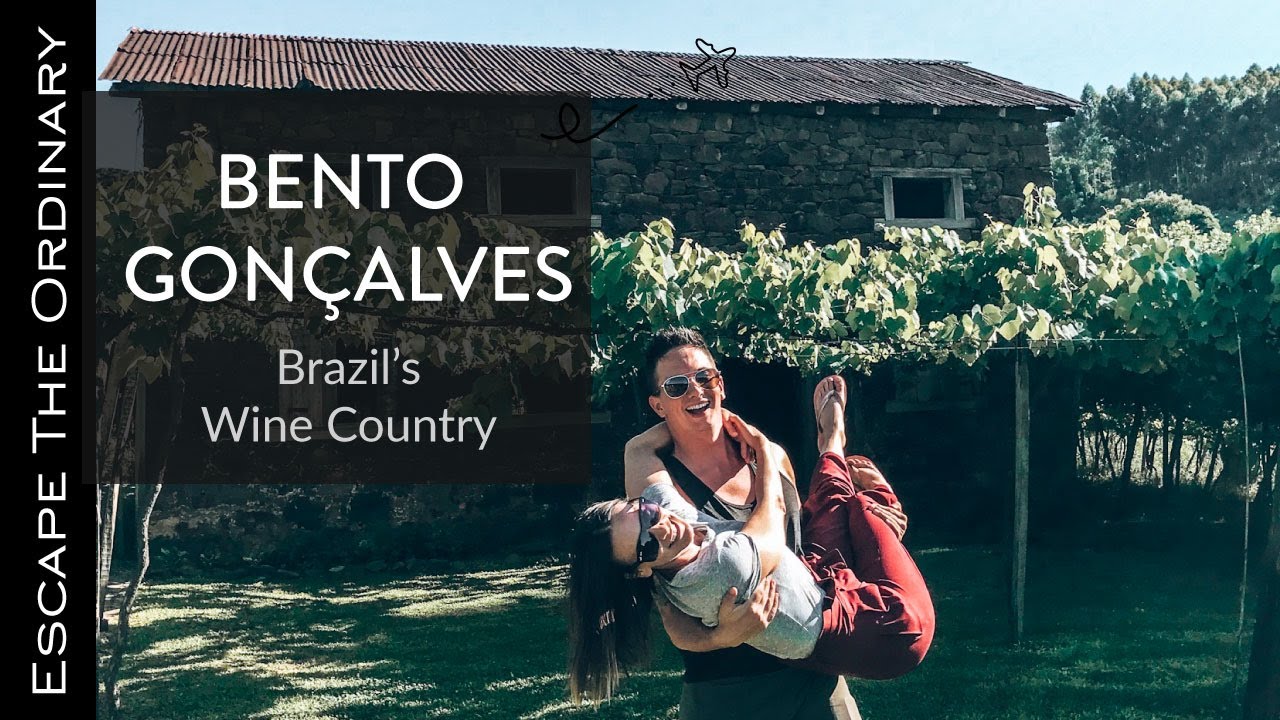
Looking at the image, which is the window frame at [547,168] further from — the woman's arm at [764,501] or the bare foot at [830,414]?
the woman's arm at [764,501]

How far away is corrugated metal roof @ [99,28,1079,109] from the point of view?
376 inches

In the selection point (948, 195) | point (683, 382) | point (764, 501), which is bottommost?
point (764, 501)

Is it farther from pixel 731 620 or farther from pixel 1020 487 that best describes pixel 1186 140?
pixel 731 620

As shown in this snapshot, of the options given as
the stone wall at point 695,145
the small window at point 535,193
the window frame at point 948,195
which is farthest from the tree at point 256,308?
the small window at point 535,193

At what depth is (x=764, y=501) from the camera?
3.65m

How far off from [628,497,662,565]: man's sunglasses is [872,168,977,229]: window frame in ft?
25.5

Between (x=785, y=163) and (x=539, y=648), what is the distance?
5800mm

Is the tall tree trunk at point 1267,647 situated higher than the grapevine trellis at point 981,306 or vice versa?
the grapevine trellis at point 981,306

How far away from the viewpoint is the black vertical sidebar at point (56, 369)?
3.94 metres

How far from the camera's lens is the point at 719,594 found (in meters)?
3.34

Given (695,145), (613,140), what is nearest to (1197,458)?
(695,145)

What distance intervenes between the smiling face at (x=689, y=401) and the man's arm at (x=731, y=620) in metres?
0.63

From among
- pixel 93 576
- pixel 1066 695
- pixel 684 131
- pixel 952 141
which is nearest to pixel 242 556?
pixel 93 576

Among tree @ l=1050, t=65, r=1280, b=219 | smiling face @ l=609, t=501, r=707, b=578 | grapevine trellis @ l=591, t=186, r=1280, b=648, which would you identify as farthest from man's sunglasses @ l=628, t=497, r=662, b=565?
tree @ l=1050, t=65, r=1280, b=219
